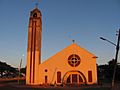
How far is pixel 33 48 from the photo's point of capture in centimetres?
4925

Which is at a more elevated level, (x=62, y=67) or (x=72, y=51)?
(x=72, y=51)

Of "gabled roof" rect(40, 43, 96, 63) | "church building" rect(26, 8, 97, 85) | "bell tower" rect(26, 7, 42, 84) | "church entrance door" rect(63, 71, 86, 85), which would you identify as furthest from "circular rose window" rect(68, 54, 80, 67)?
"bell tower" rect(26, 7, 42, 84)

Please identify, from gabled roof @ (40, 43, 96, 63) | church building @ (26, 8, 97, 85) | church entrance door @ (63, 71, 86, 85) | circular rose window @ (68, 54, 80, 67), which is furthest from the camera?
gabled roof @ (40, 43, 96, 63)

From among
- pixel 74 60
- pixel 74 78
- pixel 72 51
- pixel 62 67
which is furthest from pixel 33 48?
pixel 74 78

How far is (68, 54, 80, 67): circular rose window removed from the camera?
158ft

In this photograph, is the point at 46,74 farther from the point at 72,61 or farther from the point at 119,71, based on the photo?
the point at 119,71

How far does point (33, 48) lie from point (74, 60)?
9.27m

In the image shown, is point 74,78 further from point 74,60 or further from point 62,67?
point 74,60

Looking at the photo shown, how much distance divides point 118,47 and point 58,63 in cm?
2869

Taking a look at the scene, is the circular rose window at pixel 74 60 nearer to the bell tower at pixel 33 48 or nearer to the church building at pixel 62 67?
the church building at pixel 62 67

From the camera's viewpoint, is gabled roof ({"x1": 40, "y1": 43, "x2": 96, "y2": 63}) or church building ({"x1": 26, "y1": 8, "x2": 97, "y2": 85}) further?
gabled roof ({"x1": 40, "y1": 43, "x2": 96, "y2": 63})

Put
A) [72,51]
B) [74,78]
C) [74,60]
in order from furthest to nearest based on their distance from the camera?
[72,51] < [74,60] < [74,78]

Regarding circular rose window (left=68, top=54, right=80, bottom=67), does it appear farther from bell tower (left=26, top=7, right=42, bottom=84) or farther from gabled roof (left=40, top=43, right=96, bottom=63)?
bell tower (left=26, top=7, right=42, bottom=84)

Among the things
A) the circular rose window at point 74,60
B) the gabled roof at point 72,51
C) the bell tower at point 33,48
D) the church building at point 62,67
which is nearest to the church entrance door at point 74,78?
the church building at point 62,67
